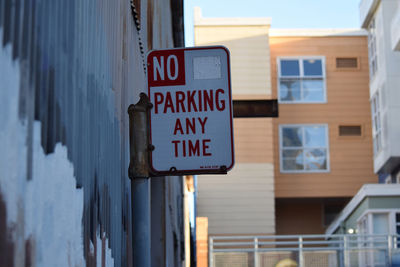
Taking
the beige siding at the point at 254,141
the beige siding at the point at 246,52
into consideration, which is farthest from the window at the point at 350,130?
the beige siding at the point at 246,52

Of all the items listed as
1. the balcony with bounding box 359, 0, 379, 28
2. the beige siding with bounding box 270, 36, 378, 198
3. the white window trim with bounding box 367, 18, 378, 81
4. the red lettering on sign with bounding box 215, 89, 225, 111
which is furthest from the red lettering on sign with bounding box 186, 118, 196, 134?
the beige siding with bounding box 270, 36, 378, 198

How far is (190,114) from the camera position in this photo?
3.61 metres

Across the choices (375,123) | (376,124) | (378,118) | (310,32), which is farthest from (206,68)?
(310,32)

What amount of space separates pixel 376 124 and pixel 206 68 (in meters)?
30.9

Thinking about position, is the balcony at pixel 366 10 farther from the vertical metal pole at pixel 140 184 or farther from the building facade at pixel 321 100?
the vertical metal pole at pixel 140 184

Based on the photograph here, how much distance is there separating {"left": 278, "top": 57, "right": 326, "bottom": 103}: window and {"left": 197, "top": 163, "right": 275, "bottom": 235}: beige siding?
3908 mm

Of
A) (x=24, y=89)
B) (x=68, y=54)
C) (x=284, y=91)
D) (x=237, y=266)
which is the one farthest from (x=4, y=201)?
(x=284, y=91)

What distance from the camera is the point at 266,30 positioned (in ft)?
118

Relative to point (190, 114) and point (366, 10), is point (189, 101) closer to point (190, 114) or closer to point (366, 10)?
point (190, 114)

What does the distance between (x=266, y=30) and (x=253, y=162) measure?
5.86 m

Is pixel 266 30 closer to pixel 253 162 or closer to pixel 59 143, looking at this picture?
pixel 253 162

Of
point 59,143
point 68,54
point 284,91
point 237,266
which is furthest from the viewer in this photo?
point 284,91

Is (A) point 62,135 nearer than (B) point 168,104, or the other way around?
(A) point 62,135

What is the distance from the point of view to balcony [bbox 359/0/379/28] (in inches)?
1303
